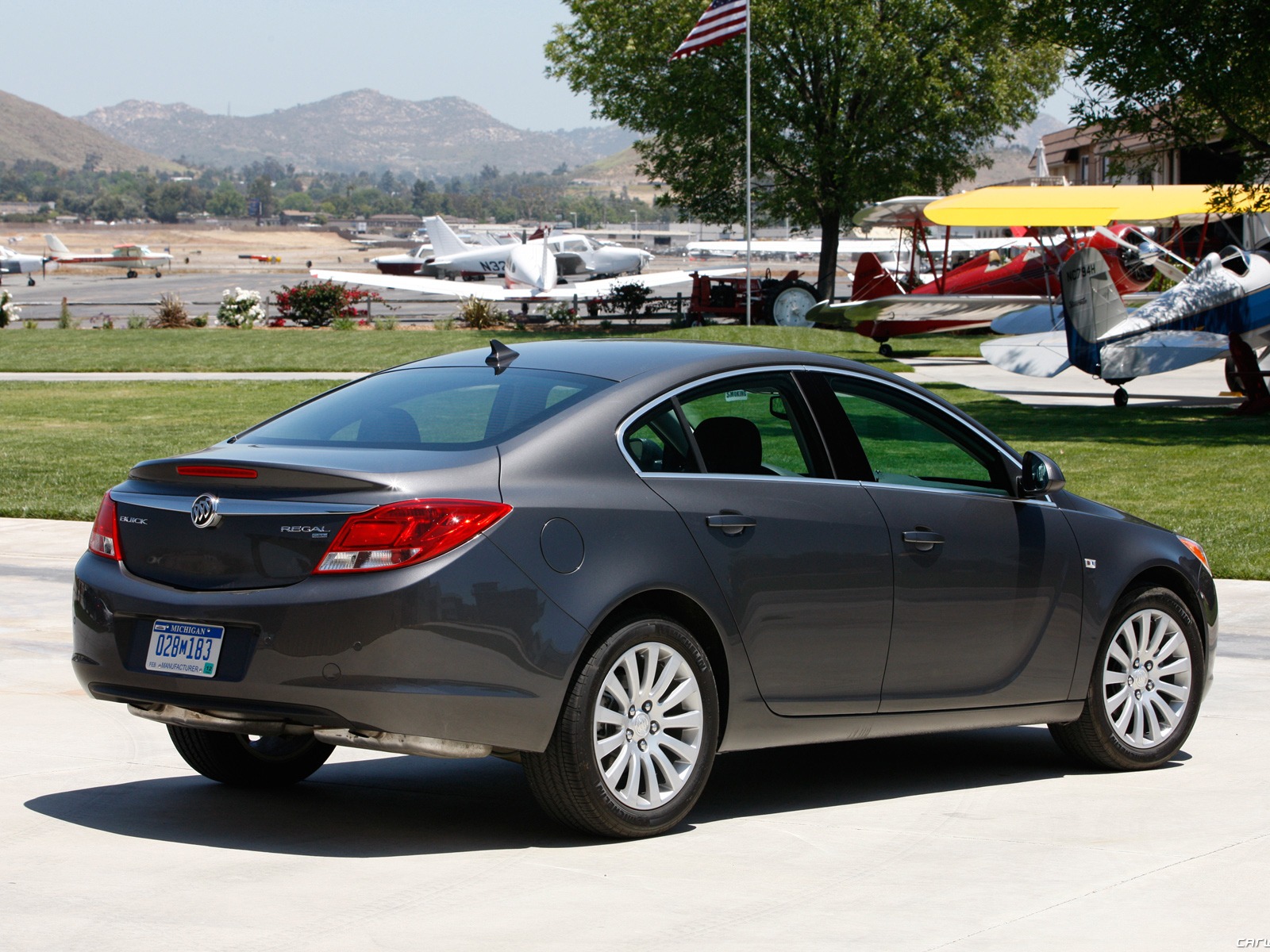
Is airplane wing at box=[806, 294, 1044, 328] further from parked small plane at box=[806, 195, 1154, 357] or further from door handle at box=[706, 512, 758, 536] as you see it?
door handle at box=[706, 512, 758, 536]

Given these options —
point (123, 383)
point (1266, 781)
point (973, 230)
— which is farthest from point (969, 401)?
point (973, 230)

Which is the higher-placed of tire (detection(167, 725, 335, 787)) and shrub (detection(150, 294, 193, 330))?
shrub (detection(150, 294, 193, 330))

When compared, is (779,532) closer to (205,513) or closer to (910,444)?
(910,444)

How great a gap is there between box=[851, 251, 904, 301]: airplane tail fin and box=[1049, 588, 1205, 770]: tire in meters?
28.2

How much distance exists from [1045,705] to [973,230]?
Result: 10175 cm

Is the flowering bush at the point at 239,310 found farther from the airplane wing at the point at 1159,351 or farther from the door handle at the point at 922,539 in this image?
the door handle at the point at 922,539

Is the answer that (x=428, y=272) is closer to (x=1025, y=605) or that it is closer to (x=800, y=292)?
(x=800, y=292)

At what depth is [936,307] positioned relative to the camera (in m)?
29.9

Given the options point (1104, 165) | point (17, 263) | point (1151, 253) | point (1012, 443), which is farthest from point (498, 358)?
point (17, 263)

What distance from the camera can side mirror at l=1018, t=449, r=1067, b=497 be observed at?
20.5 feet

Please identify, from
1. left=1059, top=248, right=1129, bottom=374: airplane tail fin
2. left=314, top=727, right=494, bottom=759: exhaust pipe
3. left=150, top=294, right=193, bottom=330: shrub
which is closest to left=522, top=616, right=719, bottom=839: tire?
left=314, top=727, right=494, bottom=759: exhaust pipe

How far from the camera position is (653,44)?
4316 cm

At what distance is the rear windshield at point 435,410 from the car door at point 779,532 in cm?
33

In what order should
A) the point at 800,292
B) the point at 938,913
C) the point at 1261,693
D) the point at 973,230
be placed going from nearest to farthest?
the point at 938,913
the point at 1261,693
the point at 800,292
the point at 973,230
